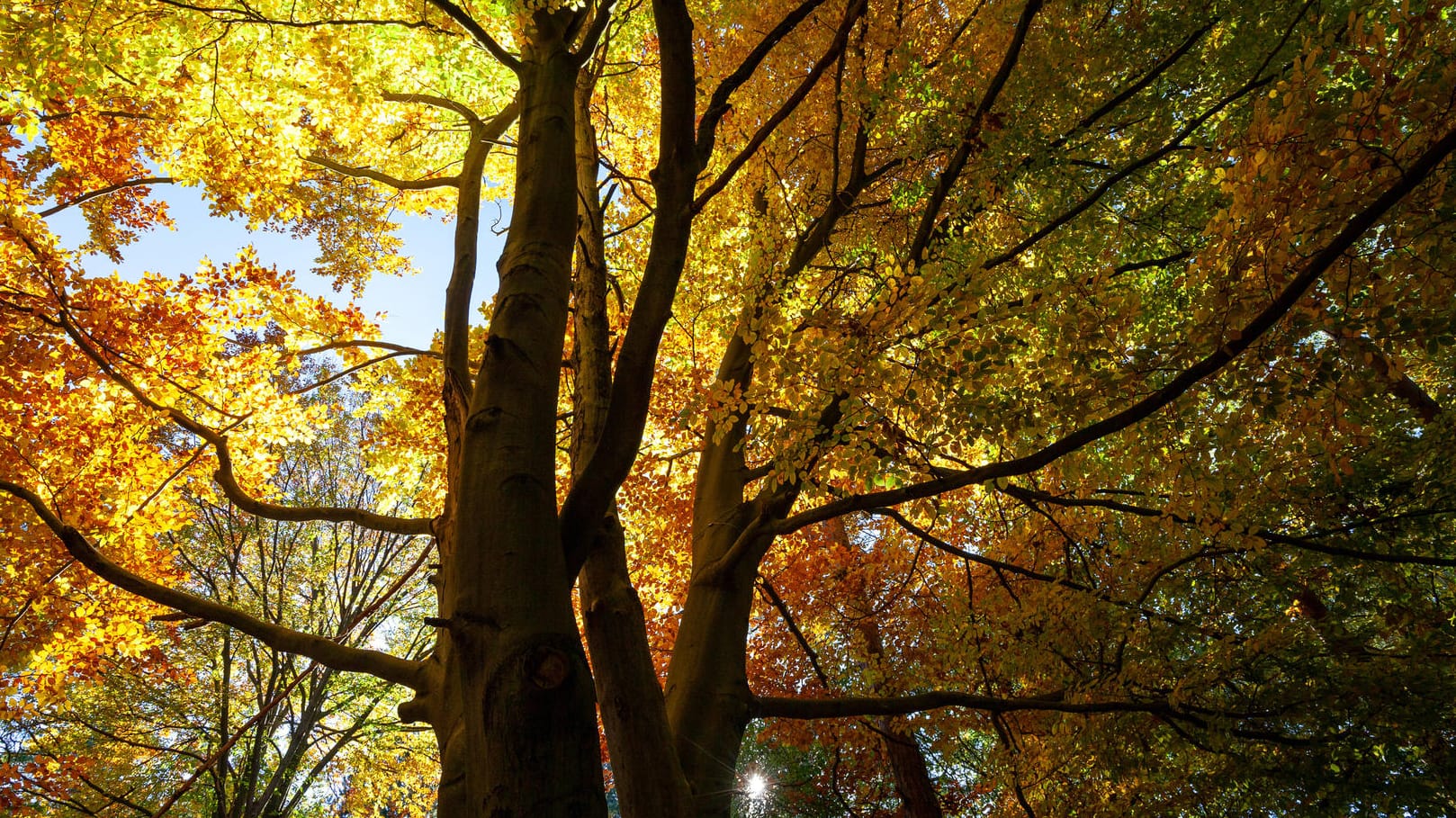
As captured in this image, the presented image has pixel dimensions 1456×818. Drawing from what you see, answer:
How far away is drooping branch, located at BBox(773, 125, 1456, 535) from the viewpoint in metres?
1.86

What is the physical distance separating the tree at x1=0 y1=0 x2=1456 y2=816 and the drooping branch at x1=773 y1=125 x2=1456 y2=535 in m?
0.02

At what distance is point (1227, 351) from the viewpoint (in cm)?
215

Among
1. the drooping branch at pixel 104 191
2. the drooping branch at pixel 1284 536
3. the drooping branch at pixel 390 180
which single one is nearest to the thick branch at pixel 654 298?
the drooping branch at pixel 1284 536

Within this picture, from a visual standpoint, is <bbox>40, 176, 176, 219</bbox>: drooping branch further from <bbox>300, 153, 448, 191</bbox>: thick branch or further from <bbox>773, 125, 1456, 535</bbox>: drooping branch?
<bbox>773, 125, 1456, 535</bbox>: drooping branch

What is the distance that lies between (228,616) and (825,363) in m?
2.79

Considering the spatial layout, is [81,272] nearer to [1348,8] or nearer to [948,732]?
[948,732]

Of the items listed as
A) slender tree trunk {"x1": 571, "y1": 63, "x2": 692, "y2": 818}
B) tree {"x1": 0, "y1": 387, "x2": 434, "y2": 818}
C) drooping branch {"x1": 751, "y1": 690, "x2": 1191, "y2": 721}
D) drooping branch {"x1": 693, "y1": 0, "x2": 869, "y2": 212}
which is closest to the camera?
slender tree trunk {"x1": 571, "y1": 63, "x2": 692, "y2": 818}

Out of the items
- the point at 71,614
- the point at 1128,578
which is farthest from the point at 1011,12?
the point at 71,614

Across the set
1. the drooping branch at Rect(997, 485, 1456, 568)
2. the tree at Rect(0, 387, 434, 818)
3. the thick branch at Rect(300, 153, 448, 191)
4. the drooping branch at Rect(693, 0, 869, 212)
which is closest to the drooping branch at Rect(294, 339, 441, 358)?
the thick branch at Rect(300, 153, 448, 191)

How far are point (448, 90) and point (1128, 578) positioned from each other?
23.7ft

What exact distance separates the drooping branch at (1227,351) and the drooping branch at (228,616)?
202cm

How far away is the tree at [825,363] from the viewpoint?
238 centimetres

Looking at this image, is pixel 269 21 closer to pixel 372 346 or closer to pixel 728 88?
pixel 372 346

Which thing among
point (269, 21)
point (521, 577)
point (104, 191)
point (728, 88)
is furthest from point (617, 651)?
point (104, 191)
